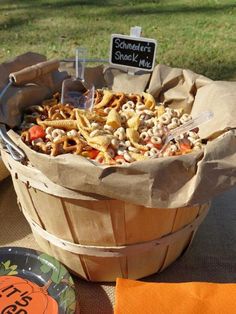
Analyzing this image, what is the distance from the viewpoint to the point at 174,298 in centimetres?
134

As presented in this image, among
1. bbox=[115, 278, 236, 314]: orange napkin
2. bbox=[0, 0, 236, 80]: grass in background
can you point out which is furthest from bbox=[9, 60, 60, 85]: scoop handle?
bbox=[0, 0, 236, 80]: grass in background

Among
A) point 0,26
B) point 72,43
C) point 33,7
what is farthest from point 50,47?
point 33,7

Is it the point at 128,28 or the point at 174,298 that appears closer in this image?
the point at 174,298

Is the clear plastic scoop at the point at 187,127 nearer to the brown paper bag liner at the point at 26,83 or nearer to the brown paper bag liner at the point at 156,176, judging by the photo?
the brown paper bag liner at the point at 156,176

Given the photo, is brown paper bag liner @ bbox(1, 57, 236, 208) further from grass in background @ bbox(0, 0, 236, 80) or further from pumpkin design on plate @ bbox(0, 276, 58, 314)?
grass in background @ bbox(0, 0, 236, 80)

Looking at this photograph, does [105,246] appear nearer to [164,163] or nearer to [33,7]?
[164,163]

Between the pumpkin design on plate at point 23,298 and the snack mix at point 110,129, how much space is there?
383 millimetres

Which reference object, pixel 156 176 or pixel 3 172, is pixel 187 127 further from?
pixel 3 172

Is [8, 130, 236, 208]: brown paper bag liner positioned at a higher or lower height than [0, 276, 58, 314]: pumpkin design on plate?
higher

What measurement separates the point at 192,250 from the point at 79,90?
65 cm

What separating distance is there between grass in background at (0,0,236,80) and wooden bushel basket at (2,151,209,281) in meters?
1.79

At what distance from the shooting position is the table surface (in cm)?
145

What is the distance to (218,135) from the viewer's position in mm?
1338

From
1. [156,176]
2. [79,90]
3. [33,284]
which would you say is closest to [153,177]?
[156,176]
